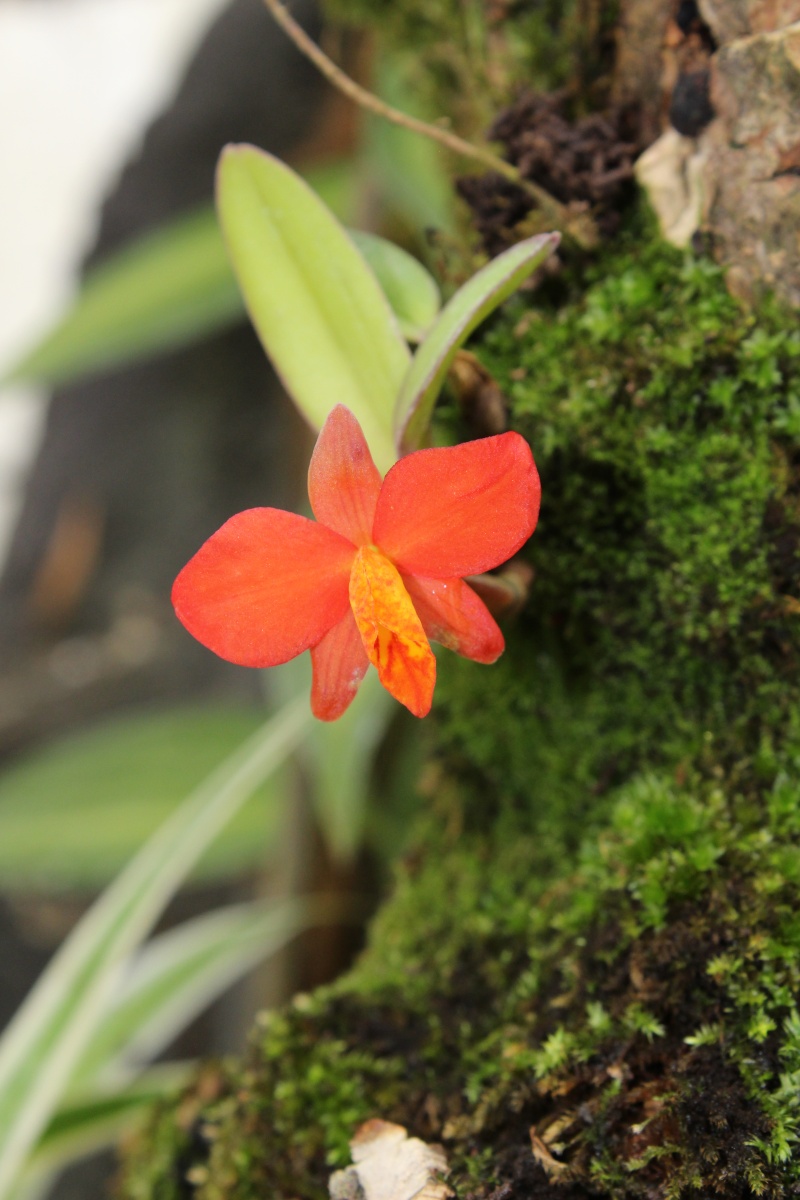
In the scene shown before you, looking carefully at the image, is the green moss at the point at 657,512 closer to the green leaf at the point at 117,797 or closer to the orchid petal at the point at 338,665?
the orchid petal at the point at 338,665

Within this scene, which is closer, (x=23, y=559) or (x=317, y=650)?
(x=317, y=650)

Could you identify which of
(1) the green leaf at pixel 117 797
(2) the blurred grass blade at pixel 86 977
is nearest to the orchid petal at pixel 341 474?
(2) the blurred grass blade at pixel 86 977

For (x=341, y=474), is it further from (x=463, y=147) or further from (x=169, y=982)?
(x=169, y=982)

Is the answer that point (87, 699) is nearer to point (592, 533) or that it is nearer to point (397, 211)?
point (397, 211)

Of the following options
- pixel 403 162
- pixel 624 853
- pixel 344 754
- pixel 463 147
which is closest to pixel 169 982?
pixel 344 754

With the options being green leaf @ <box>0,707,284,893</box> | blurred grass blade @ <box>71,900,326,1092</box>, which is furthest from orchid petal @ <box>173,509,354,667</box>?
green leaf @ <box>0,707,284,893</box>

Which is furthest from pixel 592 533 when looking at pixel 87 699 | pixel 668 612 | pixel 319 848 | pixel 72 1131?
pixel 87 699

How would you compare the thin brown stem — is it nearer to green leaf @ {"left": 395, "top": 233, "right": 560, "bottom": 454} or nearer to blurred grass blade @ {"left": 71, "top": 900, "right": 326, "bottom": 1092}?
green leaf @ {"left": 395, "top": 233, "right": 560, "bottom": 454}
